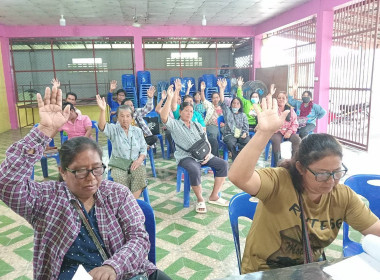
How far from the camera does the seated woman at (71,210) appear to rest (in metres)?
1.29

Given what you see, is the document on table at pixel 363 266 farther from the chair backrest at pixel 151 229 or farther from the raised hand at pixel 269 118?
the chair backrest at pixel 151 229

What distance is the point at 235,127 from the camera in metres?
4.95

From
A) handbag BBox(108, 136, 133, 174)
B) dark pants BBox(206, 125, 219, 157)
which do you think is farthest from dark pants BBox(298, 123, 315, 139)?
handbag BBox(108, 136, 133, 174)

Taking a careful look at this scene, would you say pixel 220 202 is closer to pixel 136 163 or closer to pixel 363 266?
pixel 136 163

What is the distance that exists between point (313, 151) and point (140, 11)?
772cm

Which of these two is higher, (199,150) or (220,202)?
(199,150)

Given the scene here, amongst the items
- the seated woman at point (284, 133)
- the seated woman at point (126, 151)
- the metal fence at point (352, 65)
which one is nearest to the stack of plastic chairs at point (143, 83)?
the seated woman at point (284, 133)

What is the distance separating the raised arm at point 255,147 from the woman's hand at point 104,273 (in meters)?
0.66

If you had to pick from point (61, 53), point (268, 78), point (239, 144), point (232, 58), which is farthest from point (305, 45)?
point (61, 53)

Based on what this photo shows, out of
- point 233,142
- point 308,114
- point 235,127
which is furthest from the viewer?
point 308,114

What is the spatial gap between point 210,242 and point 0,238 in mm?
2079

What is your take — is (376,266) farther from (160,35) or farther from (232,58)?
(232,58)

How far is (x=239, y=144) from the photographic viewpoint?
A: 488 centimetres

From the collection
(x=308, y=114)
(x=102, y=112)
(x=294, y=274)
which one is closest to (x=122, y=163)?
(x=102, y=112)
